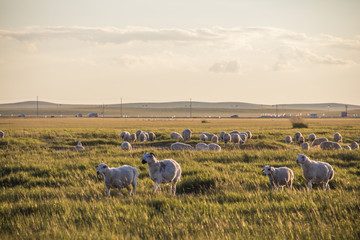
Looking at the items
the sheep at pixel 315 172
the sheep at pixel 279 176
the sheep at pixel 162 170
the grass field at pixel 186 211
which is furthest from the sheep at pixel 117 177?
the sheep at pixel 315 172

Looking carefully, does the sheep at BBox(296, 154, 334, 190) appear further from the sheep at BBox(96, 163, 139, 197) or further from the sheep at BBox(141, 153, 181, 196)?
the sheep at BBox(96, 163, 139, 197)

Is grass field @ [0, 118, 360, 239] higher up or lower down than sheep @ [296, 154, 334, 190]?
lower down

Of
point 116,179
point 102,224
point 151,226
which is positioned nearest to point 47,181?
point 116,179

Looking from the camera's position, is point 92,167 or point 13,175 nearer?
point 13,175

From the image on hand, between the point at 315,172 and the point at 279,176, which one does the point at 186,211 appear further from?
the point at 315,172

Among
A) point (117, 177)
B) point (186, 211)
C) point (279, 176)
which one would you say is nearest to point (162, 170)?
point (117, 177)

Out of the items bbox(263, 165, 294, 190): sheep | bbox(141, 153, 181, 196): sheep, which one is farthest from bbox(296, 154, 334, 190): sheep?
bbox(141, 153, 181, 196): sheep

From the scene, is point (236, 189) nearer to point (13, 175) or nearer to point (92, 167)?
point (92, 167)

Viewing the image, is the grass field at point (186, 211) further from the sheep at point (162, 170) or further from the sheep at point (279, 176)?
the sheep at point (162, 170)

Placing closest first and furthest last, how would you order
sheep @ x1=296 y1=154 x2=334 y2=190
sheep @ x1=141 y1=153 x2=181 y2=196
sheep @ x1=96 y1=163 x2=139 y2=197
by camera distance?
A: sheep @ x1=96 y1=163 x2=139 y2=197 → sheep @ x1=141 y1=153 x2=181 y2=196 → sheep @ x1=296 y1=154 x2=334 y2=190

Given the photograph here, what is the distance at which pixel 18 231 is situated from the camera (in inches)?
273

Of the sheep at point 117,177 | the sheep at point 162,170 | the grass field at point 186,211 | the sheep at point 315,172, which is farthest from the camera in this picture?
the sheep at point 315,172

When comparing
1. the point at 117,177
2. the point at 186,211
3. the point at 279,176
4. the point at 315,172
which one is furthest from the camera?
the point at 279,176

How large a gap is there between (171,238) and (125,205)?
2325mm
